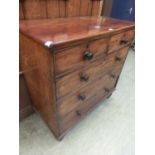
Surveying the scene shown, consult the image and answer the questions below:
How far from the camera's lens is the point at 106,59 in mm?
1145

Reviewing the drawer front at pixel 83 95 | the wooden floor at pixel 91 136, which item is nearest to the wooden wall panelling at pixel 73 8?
the drawer front at pixel 83 95

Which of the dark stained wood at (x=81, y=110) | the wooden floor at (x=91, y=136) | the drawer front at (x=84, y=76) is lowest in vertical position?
the wooden floor at (x=91, y=136)

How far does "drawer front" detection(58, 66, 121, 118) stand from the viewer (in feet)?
3.26

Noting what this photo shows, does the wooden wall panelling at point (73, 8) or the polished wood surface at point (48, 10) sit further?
the wooden wall panelling at point (73, 8)

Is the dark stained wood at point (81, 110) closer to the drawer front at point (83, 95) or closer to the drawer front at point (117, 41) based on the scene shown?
the drawer front at point (83, 95)

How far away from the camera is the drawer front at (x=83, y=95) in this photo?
99cm

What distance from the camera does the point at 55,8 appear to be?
3.79 feet

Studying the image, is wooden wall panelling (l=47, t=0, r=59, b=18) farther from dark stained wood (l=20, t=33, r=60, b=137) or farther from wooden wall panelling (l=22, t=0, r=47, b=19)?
dark stained wood (l=20, t=33, r=60, b=137)

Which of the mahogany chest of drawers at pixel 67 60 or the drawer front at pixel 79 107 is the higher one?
the mahogany chest of drawers at pixel 67 60

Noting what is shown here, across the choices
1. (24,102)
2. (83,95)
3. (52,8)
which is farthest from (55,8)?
(24,102)

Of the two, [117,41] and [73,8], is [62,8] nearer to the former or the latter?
[73,8]

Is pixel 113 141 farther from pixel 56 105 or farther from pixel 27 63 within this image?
pixel 27 63

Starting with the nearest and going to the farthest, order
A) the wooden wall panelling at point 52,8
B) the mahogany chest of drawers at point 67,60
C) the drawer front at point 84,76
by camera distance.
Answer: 1. the mahogany chest of drawers at point 67,60
2. the drawer front at point 84,76
3. the wooden wall panelling at point 52,8

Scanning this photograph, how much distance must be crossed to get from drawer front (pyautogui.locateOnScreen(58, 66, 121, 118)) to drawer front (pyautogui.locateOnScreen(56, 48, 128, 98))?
0.06 meters
